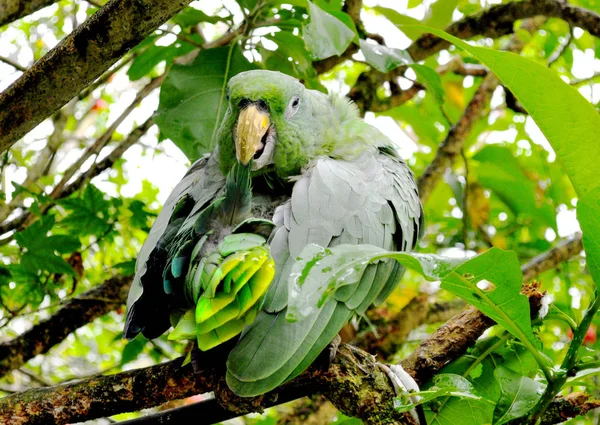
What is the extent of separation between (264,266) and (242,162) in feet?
1.25

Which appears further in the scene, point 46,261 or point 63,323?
point 63,323

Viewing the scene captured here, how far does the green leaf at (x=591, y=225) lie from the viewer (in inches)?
48.2

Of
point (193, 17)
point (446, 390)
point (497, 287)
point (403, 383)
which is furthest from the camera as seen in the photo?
point (193, 17)

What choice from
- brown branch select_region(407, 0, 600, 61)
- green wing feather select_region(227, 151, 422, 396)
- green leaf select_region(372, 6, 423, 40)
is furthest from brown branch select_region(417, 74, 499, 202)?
green wing feather select_region(227, 151, 422, 396)

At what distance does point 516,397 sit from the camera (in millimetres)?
1452

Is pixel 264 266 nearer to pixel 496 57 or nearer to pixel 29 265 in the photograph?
pixel 496 57

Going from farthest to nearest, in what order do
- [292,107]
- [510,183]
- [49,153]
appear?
1. [510,183]
2. [49,153]
3. [292,107]

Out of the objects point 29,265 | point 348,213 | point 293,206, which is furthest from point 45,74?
point 29,265

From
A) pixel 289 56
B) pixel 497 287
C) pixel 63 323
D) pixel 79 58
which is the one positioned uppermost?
pixel 79 58

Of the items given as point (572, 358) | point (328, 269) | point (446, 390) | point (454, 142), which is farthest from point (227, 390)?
point (454, 142)

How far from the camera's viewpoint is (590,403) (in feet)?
4.77

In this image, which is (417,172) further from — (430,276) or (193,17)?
(430,276)

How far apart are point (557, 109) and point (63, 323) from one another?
1.96 m

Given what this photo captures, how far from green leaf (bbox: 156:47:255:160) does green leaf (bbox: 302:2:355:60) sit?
0.55 metres
